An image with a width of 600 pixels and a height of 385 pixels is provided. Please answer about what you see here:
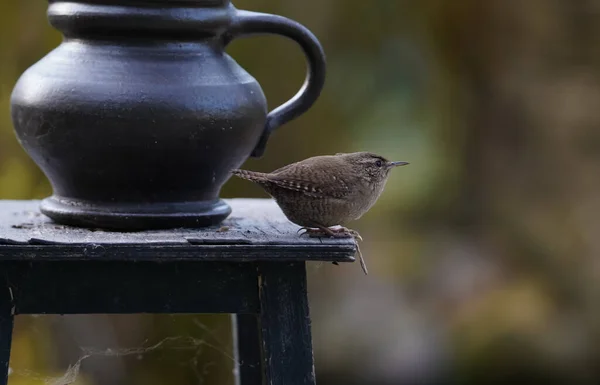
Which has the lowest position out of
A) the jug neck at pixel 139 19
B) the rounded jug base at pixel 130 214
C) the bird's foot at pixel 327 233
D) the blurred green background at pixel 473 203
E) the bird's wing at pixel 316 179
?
the blurred green background at pixel 473 203

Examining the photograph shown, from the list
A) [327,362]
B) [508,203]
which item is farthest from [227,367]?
[508,203]

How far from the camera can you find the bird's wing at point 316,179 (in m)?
2.77

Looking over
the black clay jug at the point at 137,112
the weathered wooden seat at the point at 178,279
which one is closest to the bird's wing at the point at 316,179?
the black clay jug at the point at 137,112

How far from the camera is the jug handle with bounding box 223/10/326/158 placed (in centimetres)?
284

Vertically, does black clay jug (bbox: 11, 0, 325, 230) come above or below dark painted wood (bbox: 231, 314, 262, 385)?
above

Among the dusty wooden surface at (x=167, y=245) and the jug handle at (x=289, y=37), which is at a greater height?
the jug handle at (x=289, y=37)

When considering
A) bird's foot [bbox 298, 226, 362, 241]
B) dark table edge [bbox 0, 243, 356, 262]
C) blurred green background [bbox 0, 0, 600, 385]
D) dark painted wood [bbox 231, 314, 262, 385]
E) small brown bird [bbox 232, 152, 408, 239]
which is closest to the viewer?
dark table edge [bbox 0, 243, 356, 262]

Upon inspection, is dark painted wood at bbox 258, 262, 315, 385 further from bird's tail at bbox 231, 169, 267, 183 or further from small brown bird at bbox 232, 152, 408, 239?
bird's tail at bbox 231, 169, 267, 183

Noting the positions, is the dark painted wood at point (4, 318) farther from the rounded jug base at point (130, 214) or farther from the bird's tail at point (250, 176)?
the bird's tail at point (250, 176)

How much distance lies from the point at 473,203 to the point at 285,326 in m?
3.16

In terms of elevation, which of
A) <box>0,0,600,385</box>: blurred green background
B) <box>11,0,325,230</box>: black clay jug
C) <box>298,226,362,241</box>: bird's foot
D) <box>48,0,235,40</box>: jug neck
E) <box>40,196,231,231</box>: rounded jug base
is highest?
<box>48,0,235,40</box>: jug neck

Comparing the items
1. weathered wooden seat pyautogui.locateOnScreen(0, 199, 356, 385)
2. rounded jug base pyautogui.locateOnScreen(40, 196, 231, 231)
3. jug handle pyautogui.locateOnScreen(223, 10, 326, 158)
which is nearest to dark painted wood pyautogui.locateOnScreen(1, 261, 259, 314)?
weathered wooden seat pyautogui.locateOnScreen(0, 199, 356, 385)

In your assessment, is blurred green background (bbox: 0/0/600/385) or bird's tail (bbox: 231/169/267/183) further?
blurred green background (bbox: 0/0/600/385)

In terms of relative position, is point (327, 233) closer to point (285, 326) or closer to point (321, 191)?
point (321, 191)
